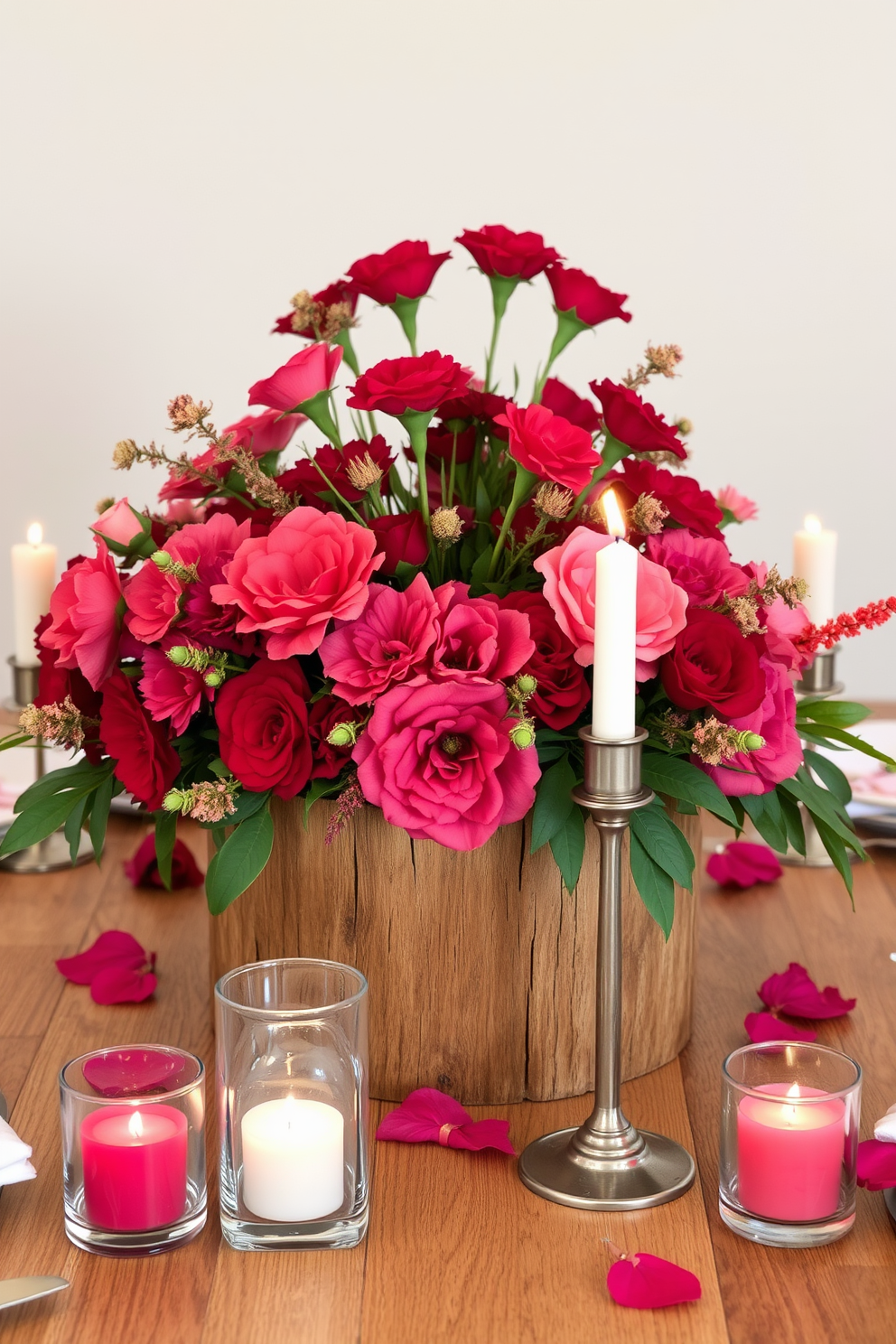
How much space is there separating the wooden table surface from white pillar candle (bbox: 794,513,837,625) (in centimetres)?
48

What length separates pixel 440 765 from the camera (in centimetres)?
82

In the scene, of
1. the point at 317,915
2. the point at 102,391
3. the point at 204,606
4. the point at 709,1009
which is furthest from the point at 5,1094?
the point at 102,391

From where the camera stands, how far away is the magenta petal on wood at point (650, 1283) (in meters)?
0.72

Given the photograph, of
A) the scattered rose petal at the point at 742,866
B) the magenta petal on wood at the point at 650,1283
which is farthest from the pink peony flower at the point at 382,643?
the scattered rose petal at the point at 742,866

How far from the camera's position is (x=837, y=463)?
254 cm

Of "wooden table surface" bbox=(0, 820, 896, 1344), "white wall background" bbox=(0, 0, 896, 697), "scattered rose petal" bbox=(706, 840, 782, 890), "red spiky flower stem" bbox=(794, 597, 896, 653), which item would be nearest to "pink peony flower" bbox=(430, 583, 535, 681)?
"red spiky flower stem" bbox=(794, 597, 896, 653)

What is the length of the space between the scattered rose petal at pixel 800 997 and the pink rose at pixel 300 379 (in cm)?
56

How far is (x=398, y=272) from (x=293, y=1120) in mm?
570

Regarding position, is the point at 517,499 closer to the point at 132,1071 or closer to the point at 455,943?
the point at 455,943

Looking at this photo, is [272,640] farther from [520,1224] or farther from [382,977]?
[520,1224]

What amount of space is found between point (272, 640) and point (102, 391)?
1.81m

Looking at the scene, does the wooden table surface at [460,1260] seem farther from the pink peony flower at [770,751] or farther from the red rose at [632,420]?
the red rose at [632,420]

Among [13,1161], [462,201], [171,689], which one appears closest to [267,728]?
[171,689]

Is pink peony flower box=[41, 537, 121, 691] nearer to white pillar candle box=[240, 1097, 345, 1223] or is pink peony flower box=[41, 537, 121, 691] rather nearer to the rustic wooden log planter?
the rustic wooden log planter
